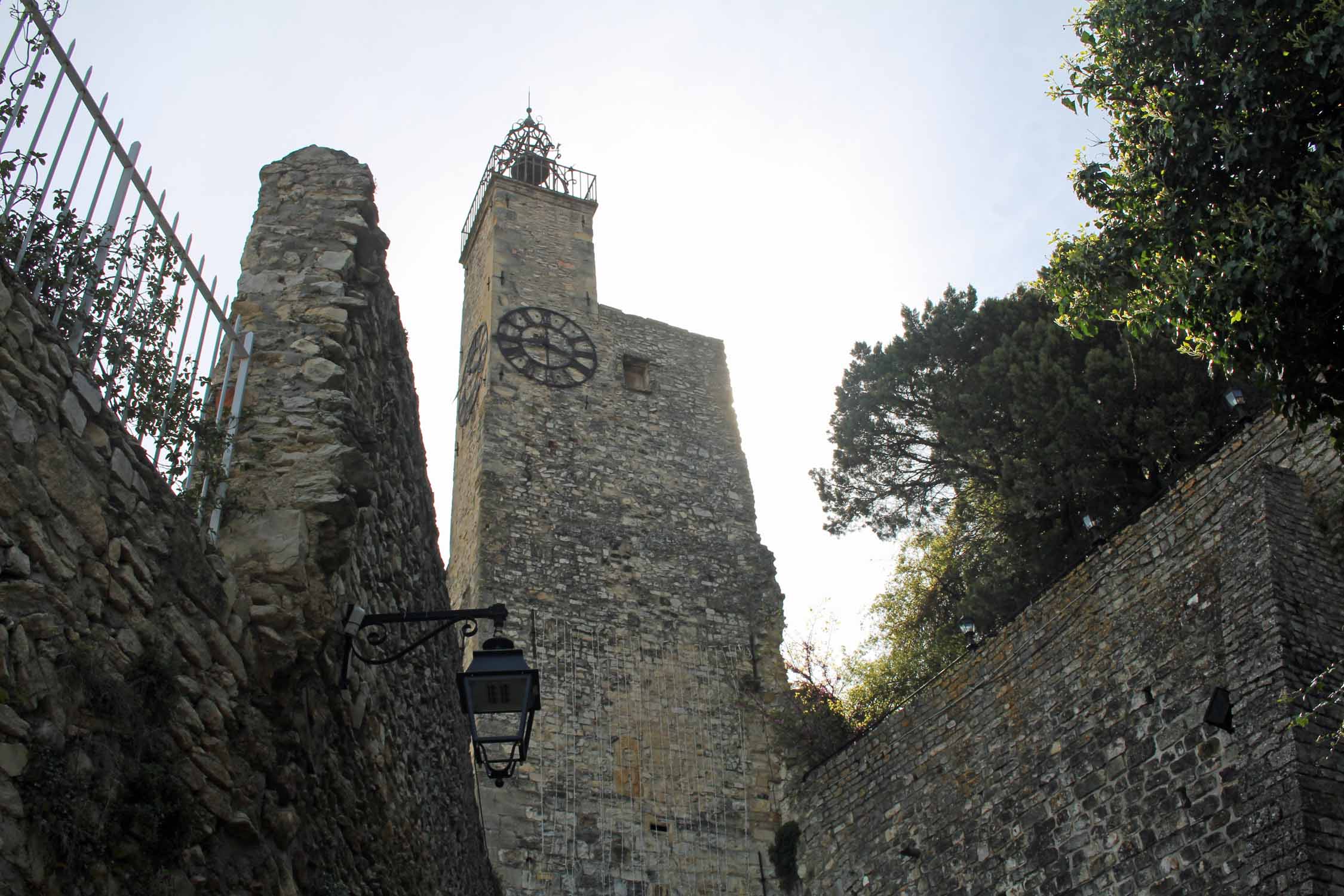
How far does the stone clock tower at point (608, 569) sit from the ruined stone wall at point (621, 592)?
0.03 meters

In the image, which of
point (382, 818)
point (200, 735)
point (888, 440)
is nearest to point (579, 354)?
point (888, 440)

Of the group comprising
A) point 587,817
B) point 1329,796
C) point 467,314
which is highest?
point 467,314

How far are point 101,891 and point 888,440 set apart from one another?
16022 millimetres

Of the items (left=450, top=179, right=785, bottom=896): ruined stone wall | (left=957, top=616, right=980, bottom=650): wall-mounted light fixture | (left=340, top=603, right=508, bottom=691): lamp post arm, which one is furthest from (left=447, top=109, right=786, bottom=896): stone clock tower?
(left=340, top=603, right=508, bottom=691): lamp post arm

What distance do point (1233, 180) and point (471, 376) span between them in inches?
524

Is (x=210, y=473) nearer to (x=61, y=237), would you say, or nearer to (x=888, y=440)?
(x=61, y=237)

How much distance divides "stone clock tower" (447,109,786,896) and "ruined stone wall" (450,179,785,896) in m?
0.03

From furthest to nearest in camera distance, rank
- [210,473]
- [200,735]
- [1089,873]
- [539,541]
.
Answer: [539,541] → [1089,873] → [210,473] → [200,735]

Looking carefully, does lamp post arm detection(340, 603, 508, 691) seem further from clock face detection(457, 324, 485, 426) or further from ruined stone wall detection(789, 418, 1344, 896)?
clock face detection(457, 324, 485, 426)

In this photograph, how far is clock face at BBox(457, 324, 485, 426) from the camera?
685 inches

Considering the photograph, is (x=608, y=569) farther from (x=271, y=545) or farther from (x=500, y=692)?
(x=271, y=545)

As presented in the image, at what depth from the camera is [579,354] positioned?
17922mm

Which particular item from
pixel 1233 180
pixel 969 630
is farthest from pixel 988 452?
pixel 1233 180

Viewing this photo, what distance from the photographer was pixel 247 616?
3.52m
